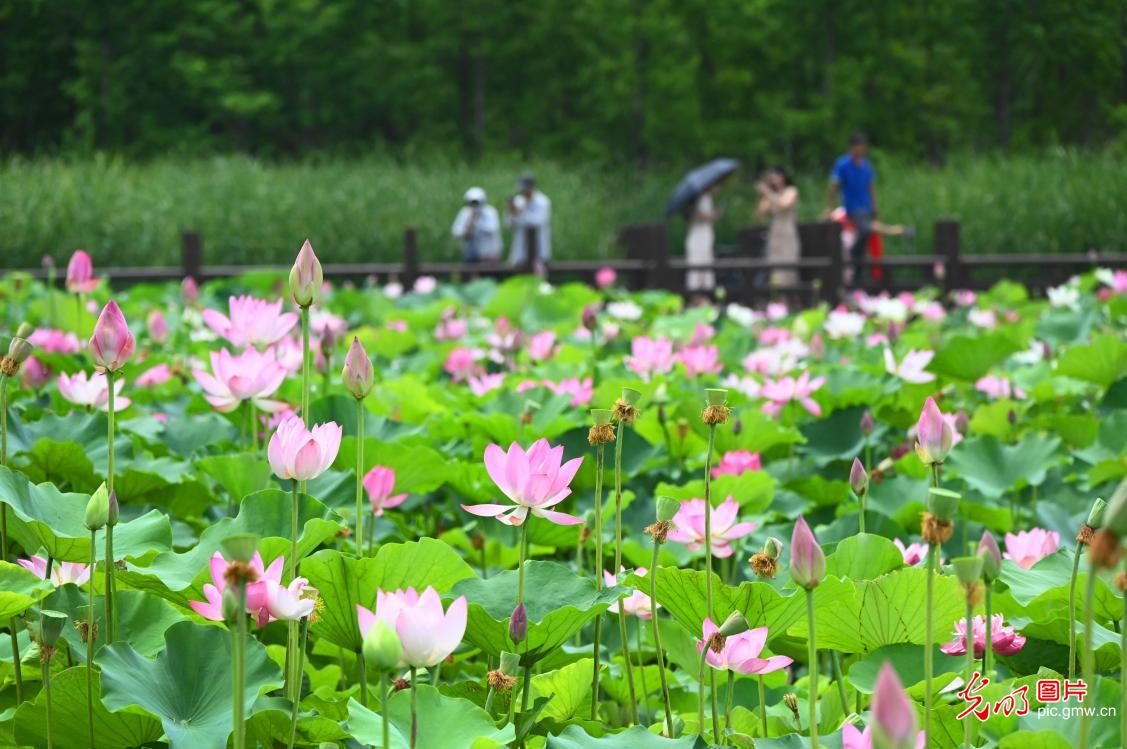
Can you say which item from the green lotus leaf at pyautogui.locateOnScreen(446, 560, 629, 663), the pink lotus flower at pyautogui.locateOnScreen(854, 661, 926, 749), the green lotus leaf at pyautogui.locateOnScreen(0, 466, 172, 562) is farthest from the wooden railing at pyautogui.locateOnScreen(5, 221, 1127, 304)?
the pink lotus flower at pyautogui.locateOnScreen(854, 661, 926, 749)

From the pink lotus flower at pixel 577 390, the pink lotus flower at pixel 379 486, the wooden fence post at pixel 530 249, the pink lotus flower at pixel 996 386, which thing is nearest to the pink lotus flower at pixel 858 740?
the pink lotus flower at pixel 379 486

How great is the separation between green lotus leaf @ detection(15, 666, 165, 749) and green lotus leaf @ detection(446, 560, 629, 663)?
10.1 inches

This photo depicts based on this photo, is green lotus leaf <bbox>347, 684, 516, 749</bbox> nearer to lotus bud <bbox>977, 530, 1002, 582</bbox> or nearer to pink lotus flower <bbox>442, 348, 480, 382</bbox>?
lotus bud <bbox>977, 530, 1002, 582</bbox>

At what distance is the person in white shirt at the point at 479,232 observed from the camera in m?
9.30

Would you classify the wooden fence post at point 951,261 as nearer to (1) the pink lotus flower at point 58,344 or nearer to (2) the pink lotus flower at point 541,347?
(2) the pink lotus flower at point 541,347

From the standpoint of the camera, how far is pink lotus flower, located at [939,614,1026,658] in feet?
3.51

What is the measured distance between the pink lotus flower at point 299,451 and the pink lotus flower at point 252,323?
49 centimetres

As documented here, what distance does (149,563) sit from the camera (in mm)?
1170

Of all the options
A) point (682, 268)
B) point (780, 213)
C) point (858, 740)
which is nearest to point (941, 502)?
point (858, 740)

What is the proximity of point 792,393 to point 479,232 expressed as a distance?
24.0 ft

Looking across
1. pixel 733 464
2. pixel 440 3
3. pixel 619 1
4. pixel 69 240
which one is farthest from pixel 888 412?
pixel 440 3

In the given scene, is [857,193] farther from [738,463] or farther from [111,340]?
[111,340]

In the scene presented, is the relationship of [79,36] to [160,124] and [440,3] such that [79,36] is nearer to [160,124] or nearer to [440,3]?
[160,124]

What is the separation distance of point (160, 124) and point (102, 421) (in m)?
24.2
